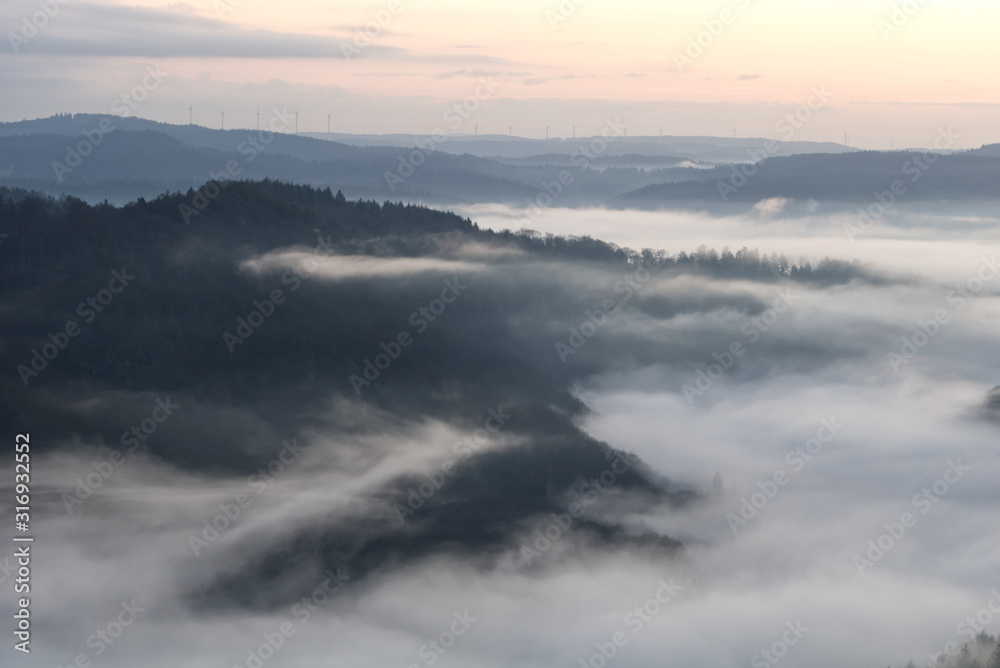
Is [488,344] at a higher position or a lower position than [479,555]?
higher

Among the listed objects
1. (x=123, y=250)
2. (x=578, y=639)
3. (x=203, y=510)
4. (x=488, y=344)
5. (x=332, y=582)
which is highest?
(x=123, y=250)

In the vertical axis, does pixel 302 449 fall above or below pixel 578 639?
above

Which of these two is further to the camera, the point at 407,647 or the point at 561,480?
the point at 561,480

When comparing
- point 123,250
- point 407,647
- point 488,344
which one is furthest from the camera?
point 488,344

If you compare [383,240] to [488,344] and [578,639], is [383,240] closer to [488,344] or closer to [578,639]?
[488,344]

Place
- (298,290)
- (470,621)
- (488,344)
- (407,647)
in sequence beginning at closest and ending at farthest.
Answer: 1. (407,647)
2. (470,621)
3. (298,290)
4. (488,344)

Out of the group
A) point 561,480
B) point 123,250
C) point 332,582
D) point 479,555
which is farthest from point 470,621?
point 123,250

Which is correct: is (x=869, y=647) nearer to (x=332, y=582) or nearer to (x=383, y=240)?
(x=332, y=582)

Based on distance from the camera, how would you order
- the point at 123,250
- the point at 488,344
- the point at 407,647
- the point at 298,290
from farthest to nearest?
the point at 488,344 < the point at 298,290 < the point at 123,250 < the point at 407,647

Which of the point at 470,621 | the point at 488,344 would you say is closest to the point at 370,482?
the point at 470,621
